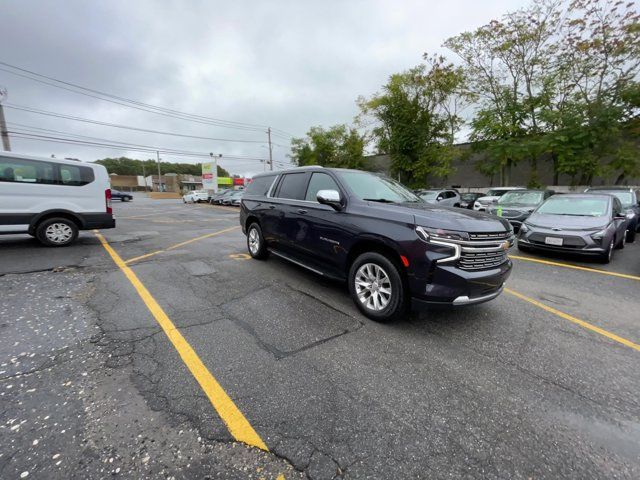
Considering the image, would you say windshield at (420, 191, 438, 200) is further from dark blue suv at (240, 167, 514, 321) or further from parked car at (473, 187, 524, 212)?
dark blue suv at (240, 167, 514, 321)

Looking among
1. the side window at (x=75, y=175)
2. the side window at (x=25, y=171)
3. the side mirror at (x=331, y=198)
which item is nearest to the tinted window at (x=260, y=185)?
the side mirror at (x=331, y=198)

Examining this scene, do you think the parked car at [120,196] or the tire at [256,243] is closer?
the tire at [256,243]

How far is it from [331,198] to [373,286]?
123cm

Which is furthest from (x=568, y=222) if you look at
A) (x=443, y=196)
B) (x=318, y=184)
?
(x=443, y=196)

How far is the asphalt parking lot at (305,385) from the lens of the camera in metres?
1.76

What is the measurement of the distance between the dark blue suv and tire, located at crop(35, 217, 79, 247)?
5887 millimetres

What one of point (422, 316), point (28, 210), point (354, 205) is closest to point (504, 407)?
point (422, 316)

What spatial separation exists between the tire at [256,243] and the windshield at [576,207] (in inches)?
280

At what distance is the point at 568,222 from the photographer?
21.7ft

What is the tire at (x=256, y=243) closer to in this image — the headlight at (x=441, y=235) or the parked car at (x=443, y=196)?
the headlight at (x=441, y=235)

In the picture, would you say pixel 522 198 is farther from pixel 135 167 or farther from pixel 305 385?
pixel 135 167

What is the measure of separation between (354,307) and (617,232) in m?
7.39

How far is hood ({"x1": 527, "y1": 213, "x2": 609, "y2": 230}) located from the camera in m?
6.35

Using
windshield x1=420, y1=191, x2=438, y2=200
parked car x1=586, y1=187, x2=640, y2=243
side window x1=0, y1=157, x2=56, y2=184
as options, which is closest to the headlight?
side window x1=0, y1=157, x2=56, y2=184
